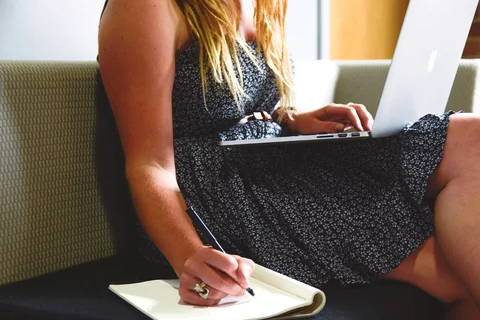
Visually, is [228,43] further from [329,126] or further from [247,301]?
[247,301]

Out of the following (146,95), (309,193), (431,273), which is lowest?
(431,273)

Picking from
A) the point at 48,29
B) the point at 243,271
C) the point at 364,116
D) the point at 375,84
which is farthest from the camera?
the point at 375,84

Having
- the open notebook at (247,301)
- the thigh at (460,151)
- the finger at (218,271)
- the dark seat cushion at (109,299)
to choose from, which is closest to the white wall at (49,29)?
the dark seat cushion at (109,299)

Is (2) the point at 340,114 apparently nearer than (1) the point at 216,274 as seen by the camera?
No

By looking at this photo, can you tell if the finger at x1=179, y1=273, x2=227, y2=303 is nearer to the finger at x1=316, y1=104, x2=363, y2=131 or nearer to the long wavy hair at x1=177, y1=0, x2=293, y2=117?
the long wavy hair at x1=177, y1=0, x2=293, y2=117

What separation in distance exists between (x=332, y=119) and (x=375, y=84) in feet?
1.90

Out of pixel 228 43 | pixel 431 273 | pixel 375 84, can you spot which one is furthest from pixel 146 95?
pixel 375 84

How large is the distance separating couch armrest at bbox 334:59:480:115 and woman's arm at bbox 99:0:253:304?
86cm

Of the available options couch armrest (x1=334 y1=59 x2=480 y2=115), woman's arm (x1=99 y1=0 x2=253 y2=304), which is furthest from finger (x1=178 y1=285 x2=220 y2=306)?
couch armrest (x1=334 y1=59 x2=480 y2=115)

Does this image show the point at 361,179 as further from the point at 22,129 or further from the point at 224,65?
the point at 22,129

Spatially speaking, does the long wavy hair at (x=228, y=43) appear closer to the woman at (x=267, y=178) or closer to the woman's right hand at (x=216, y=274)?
the woman at (x=267, y=178)

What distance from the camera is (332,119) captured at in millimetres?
1331

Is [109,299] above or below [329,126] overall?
below

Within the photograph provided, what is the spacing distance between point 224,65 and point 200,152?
150mm
